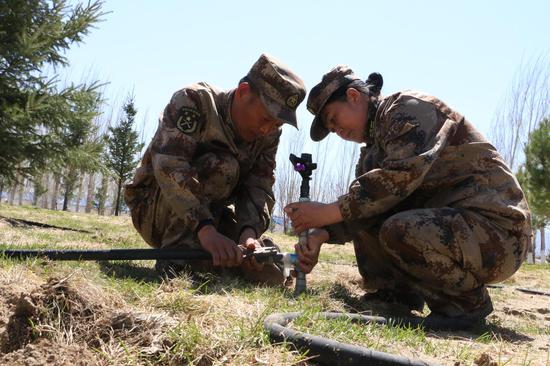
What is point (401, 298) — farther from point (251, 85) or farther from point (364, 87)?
point (251, 85)

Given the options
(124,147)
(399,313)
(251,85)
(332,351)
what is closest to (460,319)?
(399,313)

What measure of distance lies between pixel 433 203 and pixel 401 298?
721 millimetres

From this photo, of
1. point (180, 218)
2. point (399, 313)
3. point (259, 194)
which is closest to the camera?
point (399, 313)

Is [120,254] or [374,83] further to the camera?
[120,254]

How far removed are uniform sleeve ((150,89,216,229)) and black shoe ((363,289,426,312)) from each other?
1275mm

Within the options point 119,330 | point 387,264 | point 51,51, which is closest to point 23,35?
point 51,51

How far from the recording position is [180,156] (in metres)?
3.67

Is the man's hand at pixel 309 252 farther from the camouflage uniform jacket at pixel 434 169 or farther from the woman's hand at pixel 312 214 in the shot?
the camouflage uniform jacket at pixel 434 169

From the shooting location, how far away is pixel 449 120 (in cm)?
322

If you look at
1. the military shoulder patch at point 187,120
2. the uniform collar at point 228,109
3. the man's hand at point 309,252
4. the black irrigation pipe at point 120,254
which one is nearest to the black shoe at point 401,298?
the man's hand at point 309,252

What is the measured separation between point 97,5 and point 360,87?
873 centimetres

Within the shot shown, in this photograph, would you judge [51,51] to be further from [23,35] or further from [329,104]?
[329,104]

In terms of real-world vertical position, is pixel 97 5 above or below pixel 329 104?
above

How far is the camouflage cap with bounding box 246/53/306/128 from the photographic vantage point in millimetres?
3643
